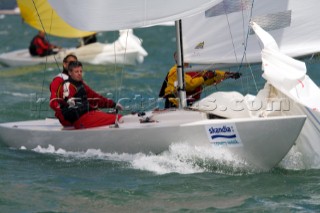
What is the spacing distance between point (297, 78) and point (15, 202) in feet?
8.32

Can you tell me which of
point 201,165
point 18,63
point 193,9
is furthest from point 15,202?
point 18,63

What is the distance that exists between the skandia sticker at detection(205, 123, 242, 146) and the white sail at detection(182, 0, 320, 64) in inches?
49.6

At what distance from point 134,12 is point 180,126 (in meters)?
1.06

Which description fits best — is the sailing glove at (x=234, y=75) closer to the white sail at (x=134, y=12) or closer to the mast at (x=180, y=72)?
the mast at (x=180, y=72)

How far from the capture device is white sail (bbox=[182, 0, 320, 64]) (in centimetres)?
848

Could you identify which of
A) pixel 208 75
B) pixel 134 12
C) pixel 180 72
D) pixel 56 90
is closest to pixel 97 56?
pixel 208 75

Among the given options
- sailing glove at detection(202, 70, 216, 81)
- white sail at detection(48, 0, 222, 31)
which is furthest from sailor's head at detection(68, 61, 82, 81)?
sailing glove at detection(202, 70, 216, 81)

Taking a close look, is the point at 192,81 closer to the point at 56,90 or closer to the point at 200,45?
the point at 200,45

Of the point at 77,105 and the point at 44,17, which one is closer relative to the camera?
the point at 77,105

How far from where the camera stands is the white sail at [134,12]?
25.4 feet

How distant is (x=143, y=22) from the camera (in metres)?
7.72

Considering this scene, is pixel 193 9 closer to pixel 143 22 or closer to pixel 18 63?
pixel 143 22

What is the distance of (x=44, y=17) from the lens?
12516 millimetres

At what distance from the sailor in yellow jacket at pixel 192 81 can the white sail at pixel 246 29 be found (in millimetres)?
142
